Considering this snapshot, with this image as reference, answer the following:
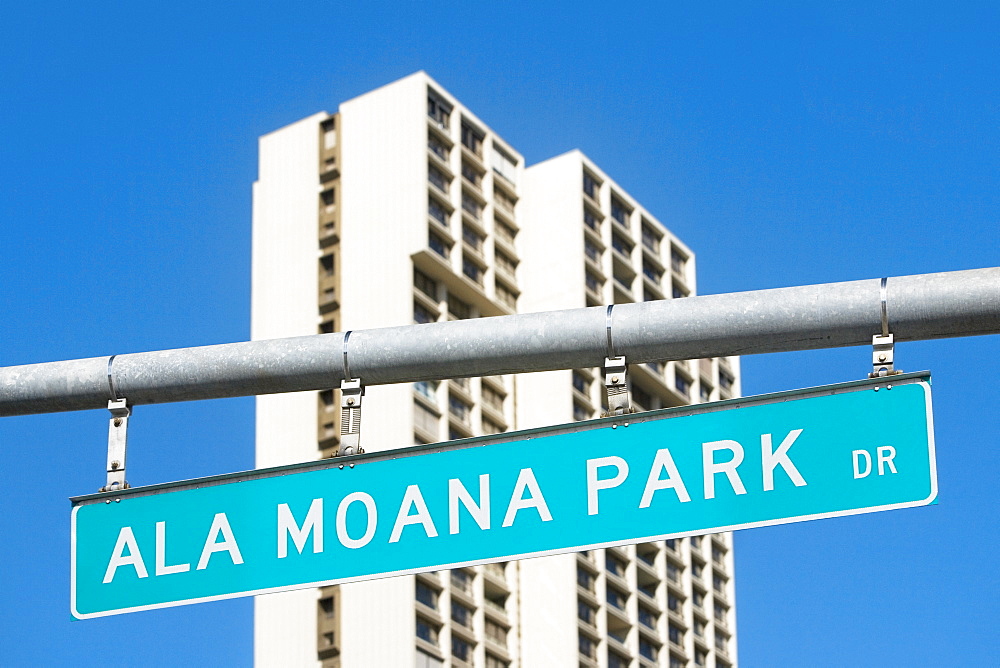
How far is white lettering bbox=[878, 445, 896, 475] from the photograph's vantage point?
6305 mm

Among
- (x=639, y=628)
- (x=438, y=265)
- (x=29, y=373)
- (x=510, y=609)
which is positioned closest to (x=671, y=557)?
(x=639, y=628)

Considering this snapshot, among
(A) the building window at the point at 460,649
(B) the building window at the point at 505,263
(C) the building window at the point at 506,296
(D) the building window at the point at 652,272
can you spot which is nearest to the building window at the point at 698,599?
(D) the building window at the point at 652,272

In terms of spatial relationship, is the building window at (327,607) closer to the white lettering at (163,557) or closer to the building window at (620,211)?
the building window at (620,211)

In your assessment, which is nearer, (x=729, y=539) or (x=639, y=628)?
(x=639, y=628)

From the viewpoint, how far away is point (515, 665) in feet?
251

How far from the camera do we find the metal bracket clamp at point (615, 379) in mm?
6664

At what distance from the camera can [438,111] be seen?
3278 inches

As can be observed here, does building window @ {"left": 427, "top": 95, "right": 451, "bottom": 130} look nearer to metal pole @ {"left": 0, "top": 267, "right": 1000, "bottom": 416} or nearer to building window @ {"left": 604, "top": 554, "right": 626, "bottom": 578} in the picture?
building window @ {"left": 604, "top": 554, "right": 626, "bottom": 578}

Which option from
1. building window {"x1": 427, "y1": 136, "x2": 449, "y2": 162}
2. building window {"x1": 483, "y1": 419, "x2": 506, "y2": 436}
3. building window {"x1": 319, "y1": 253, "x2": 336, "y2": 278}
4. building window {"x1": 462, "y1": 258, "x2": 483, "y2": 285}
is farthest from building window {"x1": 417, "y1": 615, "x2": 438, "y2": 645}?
building window {"x1": 427, "y1": 136, "x2": 449, "y2": 162}

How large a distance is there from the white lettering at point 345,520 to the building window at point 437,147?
7511 centimetres

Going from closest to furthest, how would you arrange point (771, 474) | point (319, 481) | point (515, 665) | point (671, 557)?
point (771, 474)
point (319, 481)
point (515, 665)
point (671, 557)

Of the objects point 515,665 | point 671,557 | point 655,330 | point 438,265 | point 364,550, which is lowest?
point 364,550

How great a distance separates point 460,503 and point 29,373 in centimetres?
184

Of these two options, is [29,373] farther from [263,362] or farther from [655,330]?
[655,330]
